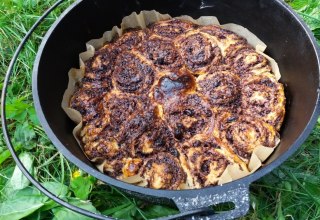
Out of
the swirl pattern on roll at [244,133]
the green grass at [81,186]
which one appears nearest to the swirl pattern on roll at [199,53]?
the swirl pattern on roll at [244,133]

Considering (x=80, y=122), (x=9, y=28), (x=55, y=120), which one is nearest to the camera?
(x=55, y=120)

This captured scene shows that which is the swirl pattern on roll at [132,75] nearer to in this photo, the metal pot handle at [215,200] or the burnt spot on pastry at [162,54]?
the burnt spot on pastry at [162,54]

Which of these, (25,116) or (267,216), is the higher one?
(25,116)

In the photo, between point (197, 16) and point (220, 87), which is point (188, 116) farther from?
point (197, 16)

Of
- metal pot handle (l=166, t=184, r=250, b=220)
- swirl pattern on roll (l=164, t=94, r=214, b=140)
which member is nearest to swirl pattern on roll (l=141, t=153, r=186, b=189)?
swirl pattern on roll (l=164, t=94, r=214, b=140)

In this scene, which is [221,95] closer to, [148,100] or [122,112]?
[148,100]

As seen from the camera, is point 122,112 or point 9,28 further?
point 9,28

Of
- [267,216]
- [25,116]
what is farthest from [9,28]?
[267,216]

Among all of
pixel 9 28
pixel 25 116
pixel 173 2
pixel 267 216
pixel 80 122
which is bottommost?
pixel 267 216
